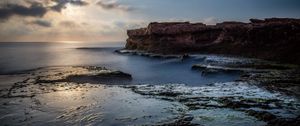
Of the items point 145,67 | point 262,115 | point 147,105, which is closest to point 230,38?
point 145,67

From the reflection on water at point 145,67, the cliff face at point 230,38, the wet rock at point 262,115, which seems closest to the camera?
the wet rock at point 262,115

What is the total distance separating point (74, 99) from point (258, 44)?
40.9m

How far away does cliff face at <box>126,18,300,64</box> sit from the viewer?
153 ft

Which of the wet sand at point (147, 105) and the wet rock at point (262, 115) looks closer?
the wet rock at point (262, 115)

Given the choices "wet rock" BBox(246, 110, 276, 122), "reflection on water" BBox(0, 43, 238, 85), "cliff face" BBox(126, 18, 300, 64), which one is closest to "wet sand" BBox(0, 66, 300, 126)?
"wet rock" BBox(246, 110, 276, 122)

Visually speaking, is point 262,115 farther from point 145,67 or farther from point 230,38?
point 230,38

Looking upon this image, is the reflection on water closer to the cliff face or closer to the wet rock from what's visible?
the cliff face

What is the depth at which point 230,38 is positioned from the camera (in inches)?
2368

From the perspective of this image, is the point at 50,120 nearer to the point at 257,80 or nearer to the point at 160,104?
the point at 160,104

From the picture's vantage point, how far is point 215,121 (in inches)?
555

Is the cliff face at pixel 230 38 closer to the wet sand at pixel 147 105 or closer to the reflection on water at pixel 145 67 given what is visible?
the reflection on water at pixel 145 67

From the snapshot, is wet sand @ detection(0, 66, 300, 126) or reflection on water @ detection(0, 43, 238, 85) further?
reflection on water @ detection(0, 43, 238, 85)

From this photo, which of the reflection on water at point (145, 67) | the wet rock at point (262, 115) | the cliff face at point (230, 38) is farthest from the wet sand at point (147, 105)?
the cliff face at point (230, 38)

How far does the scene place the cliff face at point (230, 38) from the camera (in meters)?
46.5
